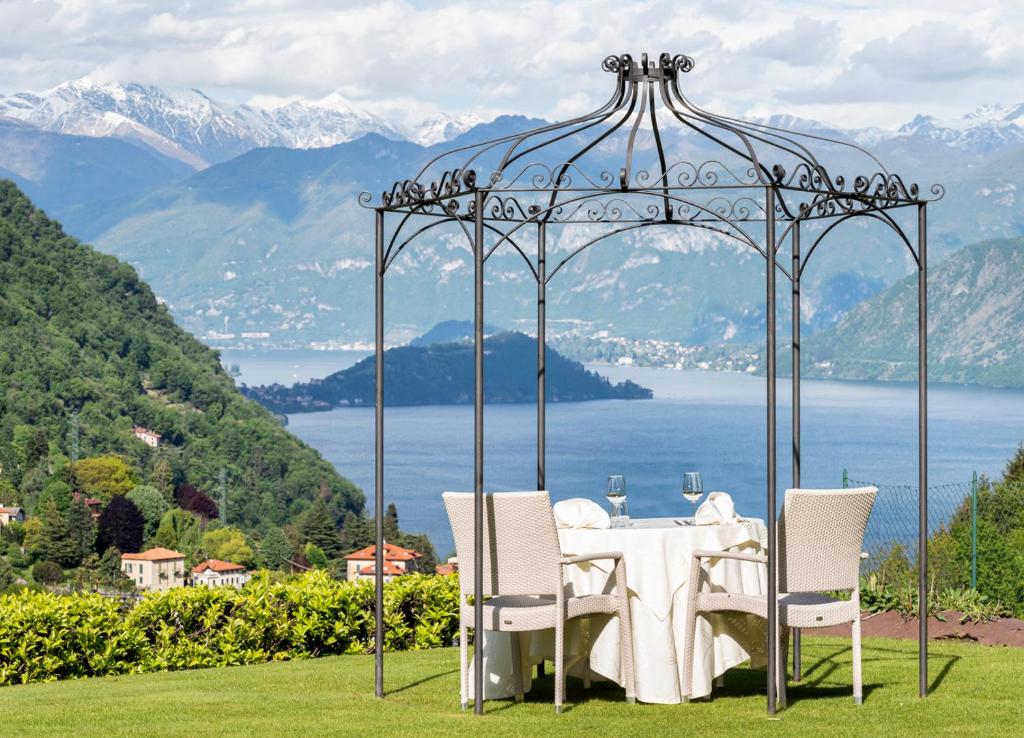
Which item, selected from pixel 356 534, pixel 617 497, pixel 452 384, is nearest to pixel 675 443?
pixel 452 384

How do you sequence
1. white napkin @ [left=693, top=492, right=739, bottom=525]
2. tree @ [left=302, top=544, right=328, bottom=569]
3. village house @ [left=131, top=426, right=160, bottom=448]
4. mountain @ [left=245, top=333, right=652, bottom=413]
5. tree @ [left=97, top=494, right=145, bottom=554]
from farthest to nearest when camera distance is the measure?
mountain @ [left=245, top=333, right=652, bottom=413] < village house @ [left=131, top=426, right=160, bottom=448] < tree @ [left=302, top=544, right=328, bottom=569] < tree @ [left=97, top=494, right=145, bottom=554] < white napkin @ [left=693, top=492, right=739, bottom=525]

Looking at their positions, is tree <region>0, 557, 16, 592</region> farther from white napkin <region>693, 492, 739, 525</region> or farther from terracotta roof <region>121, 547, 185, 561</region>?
white napkin <region>693, 492, 739, 525</region>

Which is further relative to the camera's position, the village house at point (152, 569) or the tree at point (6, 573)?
the village house at point (152, 569)

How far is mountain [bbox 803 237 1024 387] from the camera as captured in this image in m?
123

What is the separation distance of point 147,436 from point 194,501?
7.07 m

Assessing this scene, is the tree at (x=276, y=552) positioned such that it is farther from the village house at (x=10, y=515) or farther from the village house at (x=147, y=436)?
the village house at (x=147, y=436)

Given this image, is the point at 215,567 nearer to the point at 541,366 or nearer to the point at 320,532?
the point at 320,532

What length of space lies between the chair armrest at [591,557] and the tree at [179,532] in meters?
40.4

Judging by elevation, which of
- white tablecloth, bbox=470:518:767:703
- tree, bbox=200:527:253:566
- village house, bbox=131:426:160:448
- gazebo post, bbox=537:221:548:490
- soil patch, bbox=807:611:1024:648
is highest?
gazebo post, bbox=537:221:548:490

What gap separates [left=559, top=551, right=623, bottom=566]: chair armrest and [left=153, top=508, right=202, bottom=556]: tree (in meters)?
40.4

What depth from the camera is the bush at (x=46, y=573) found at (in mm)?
36625

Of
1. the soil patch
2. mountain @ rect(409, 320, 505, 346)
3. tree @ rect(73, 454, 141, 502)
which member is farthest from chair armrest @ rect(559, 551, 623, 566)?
mountain @ rect(409, 320, 505, 346)

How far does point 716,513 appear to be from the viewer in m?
5.32

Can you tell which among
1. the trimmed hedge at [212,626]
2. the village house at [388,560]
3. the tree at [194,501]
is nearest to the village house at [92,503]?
the tree at [194,501]
